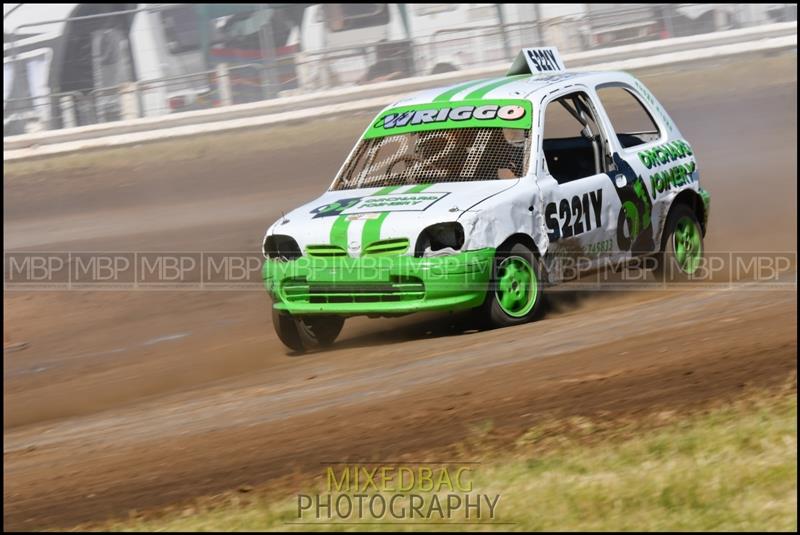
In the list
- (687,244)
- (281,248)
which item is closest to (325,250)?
(281,248)

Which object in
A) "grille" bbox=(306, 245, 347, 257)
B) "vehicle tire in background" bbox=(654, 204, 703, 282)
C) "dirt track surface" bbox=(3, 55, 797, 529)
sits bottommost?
"dirt track surface" bbox=(3, 55, 797, 529)

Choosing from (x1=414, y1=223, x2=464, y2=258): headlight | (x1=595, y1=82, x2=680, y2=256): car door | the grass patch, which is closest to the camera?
the grass patch

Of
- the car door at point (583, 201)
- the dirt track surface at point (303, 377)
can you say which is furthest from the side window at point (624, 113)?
the car door at point (583, 201)

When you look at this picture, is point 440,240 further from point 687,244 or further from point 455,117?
point 687,244

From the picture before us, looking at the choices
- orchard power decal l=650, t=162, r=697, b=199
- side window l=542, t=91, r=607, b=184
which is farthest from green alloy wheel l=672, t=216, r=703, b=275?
side window l=542, t=91, r=607, b=184

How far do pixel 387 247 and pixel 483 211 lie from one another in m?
0.62

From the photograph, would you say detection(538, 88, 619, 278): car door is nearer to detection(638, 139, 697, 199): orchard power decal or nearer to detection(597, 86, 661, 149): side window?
detection(638, 139, 697, 199): orchard power decal

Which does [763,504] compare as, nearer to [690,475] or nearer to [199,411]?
[690,475]

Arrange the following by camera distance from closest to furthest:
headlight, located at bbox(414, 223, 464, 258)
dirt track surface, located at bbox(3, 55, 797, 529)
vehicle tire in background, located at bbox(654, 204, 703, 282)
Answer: dirt track surface, located at bbox(3, 55, 797, 529) < headlight, located at bbox(414, 223, 464, 258) < vehicle tire in background, located at bbox(654, 204, 703, 282)

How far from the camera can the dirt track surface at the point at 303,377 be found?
559 centimetres

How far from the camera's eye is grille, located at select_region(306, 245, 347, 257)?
24.6 ft

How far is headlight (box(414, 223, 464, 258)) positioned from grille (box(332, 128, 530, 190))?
2.26 ft

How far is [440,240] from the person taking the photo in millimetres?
7391

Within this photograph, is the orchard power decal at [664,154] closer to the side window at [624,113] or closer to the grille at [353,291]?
the grille at [353,291]
